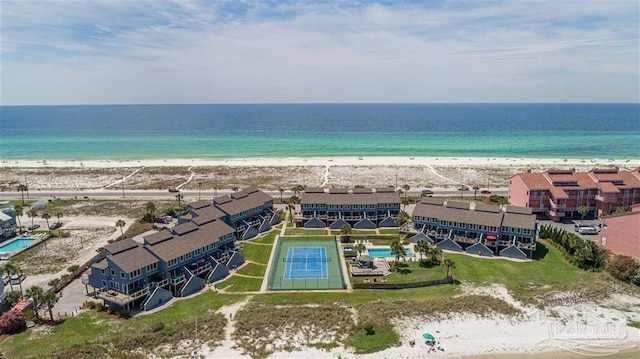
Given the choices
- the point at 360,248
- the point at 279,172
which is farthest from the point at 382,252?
the point at 279,172

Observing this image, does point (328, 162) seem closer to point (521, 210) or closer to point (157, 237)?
point (521, 210)

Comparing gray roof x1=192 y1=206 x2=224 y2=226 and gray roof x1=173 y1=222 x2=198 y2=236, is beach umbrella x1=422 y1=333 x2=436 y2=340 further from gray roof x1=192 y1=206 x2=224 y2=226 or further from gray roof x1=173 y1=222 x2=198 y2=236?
gray roof x1=192 y1=206 x2=224 y2=226

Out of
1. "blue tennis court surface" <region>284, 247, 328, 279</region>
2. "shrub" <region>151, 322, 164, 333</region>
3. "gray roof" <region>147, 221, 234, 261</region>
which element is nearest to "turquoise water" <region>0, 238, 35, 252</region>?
"gray roof" <region>147, 221, 234, 261</region>

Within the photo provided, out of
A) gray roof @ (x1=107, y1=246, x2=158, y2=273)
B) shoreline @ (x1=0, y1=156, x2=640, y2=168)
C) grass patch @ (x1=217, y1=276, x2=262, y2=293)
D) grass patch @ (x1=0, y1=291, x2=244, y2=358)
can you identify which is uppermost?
shoreline @ (x1=0, y1=156, x2=640, y2=168)

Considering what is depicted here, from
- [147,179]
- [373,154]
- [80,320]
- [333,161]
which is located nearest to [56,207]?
[147,179]

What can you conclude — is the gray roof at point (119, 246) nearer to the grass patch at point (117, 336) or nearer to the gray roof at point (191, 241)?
the gray roof at point (191, 241)

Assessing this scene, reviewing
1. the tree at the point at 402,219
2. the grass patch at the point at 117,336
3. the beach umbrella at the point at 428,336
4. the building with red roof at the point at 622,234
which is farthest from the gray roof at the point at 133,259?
the building with red roof at the point at 622,234
